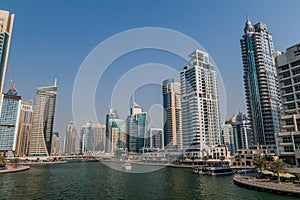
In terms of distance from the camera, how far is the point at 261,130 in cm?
11044

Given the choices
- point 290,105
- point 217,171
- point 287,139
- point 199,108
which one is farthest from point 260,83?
point 287,139

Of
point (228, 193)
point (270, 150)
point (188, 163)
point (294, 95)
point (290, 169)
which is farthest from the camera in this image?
point (188, 163)

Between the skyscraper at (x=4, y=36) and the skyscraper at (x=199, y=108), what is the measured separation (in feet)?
374

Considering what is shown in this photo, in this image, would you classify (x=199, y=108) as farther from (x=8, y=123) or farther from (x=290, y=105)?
(x=8, y=123)

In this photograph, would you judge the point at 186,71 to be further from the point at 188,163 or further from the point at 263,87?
the point at 188,163

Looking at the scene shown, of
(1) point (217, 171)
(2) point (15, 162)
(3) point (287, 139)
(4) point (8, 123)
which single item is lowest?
(1) point (217, 171)

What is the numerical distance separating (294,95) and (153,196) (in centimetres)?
4654

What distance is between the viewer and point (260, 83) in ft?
382

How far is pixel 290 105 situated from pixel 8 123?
7183 inches

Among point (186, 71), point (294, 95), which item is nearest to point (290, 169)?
point (294, 95)

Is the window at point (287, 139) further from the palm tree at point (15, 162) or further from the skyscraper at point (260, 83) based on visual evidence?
the palm tree at point (15, 162)

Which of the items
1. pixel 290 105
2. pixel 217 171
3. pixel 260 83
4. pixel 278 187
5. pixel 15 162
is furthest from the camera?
pixel 260 83

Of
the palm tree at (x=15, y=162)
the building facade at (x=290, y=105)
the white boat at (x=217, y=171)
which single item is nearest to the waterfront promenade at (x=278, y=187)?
the building facade at (x=290, y=105)

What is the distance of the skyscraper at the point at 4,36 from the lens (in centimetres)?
13075
